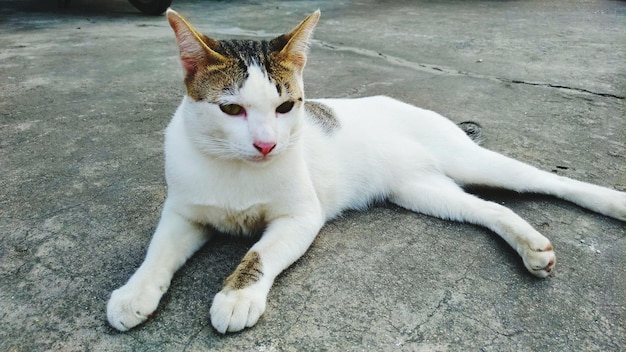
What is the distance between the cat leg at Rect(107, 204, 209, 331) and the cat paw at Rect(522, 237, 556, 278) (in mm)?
1174

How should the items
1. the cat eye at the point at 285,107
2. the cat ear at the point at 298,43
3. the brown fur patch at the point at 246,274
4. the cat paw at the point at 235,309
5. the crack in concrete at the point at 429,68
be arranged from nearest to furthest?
the cat paw at the point at 235,309 < the brown fur patch at the point at 246,274 < the cat eye at the point at 285,107 < the cat ear at the point at 298,43 < the crack in concrete at the point at 429,68

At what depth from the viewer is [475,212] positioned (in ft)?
6.77

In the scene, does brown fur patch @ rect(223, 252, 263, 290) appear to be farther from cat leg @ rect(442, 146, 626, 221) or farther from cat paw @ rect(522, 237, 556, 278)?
cat leg @ rect(442, 146, 626, 221)

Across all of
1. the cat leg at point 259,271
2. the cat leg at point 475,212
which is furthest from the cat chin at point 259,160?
the cat leg at point 475,212

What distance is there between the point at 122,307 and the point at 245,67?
84 cm

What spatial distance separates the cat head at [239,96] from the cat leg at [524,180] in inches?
36.6

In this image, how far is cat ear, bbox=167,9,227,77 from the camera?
1621 millimetres

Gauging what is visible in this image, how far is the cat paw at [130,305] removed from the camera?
1.48 meters

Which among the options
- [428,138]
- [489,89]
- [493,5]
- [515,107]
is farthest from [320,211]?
[493,5]

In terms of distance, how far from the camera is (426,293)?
5.48ft

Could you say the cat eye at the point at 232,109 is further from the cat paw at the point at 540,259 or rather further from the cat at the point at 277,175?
the cat paw at the point at 540,259

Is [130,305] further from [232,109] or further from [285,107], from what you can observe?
[285,107]

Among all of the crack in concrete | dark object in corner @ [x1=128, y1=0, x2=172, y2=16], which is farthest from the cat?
dark object in corner @ [x1=128, y1=0, x2=172, y2=16]

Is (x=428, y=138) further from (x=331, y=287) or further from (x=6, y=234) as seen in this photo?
(x=6, y=234)
